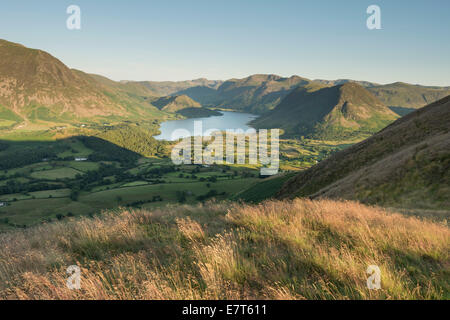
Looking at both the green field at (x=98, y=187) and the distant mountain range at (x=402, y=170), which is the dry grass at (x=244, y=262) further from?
the green field at (x=98, y=187)

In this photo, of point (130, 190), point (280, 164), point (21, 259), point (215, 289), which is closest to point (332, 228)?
point (215, 289)

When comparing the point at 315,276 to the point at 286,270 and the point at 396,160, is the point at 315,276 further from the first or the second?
the point at 396,160

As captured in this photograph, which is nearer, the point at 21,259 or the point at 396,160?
the point at 21,259

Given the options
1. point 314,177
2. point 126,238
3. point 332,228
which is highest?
point 332,228

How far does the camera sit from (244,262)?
477 centimetres

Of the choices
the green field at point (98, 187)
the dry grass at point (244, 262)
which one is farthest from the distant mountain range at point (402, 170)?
the green field at point (98, 187)

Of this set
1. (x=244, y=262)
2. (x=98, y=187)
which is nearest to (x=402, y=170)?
(x=244, y=262)

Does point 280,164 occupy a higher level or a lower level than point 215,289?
lower

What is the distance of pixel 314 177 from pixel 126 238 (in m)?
32.1

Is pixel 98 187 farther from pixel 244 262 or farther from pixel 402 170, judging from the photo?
pixel 244 262

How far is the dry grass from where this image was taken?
4.07 metres

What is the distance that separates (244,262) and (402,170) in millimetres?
21021

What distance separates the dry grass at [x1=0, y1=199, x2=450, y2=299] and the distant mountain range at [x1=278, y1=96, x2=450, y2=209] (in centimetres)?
1170

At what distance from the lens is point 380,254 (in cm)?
544
